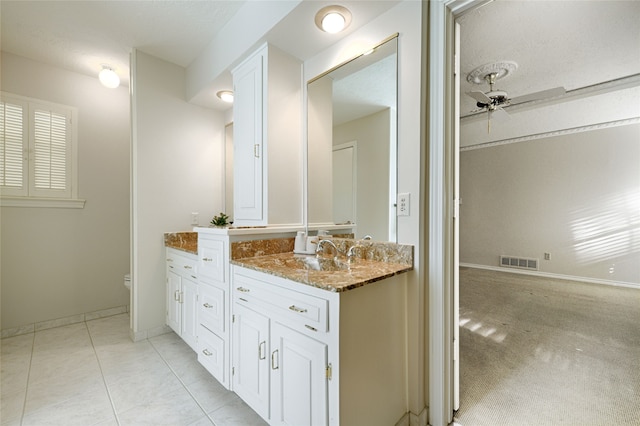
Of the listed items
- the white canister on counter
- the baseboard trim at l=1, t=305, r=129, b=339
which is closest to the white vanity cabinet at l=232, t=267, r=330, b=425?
the white canister on counter

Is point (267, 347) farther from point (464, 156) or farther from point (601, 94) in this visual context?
point (464, 156)

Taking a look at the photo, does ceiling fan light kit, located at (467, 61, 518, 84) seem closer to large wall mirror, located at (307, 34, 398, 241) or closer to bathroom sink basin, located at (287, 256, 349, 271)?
large wall mirror, located at (307, 34, 398, 241)

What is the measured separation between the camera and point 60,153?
2.81 m

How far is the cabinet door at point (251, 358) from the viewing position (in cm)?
141

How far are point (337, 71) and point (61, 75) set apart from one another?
305 cm

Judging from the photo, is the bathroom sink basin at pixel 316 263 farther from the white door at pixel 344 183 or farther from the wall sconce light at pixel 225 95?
the wall sconce light at pixel 225 95

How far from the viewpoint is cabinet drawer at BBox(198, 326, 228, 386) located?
5.77ft

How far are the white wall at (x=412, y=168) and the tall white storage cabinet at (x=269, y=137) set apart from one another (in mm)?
892

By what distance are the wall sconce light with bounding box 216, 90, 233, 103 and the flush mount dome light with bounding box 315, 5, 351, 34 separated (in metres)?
1.38

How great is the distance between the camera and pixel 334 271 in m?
1.41

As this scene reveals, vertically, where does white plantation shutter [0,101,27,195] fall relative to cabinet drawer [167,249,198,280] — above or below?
above

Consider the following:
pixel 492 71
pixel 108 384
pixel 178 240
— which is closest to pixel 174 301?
pixel 178 240

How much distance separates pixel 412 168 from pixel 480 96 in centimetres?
226

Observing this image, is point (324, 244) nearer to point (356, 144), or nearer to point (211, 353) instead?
point (356, 144)
